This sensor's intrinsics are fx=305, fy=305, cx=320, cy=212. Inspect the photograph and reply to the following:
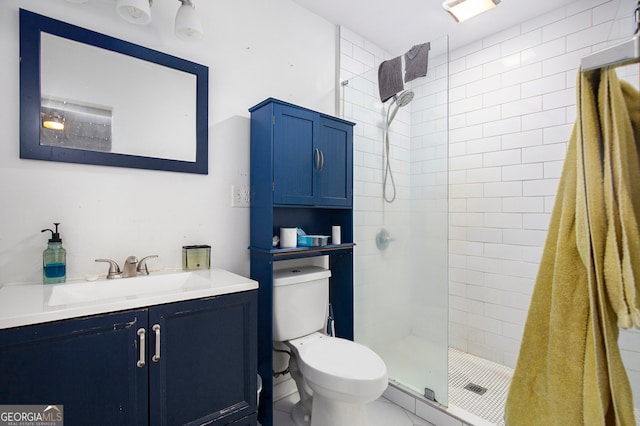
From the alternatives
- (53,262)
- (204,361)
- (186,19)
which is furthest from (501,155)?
→ (53,262)

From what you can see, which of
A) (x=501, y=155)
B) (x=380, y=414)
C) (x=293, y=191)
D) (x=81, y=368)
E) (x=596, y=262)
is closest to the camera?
(x=596, y=262)

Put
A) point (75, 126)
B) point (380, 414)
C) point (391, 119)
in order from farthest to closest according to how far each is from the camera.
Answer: point (391, 119)
point (380, 414)
point (75, 126)

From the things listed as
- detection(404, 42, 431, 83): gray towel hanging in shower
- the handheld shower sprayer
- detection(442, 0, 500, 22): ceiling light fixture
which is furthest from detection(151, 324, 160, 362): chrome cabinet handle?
detection(442, 0, 500, 22): ceiling light fixture

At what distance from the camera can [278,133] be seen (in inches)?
66.7

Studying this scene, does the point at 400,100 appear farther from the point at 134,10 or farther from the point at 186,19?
the point at 134,10

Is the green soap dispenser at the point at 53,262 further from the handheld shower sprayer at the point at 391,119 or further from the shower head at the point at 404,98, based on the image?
the shower head at the point at 404,98

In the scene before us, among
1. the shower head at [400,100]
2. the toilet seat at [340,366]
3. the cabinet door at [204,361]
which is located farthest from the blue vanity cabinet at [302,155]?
the toilet seat at [340,366]

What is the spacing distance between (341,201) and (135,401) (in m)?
1.45

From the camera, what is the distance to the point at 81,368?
975mm

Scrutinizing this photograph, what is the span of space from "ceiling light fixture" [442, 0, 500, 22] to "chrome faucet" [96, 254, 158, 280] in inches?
94.4

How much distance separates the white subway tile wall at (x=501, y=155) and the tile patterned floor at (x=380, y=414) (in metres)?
0.88

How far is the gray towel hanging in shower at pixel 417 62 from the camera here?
6.24ft

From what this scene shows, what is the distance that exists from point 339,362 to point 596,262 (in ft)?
4.12

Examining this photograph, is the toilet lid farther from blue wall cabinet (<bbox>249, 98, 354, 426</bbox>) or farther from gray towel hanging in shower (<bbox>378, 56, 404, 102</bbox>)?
gray towel hanging in shower (<bbox>378, 56, 404, 102</bbox>)
